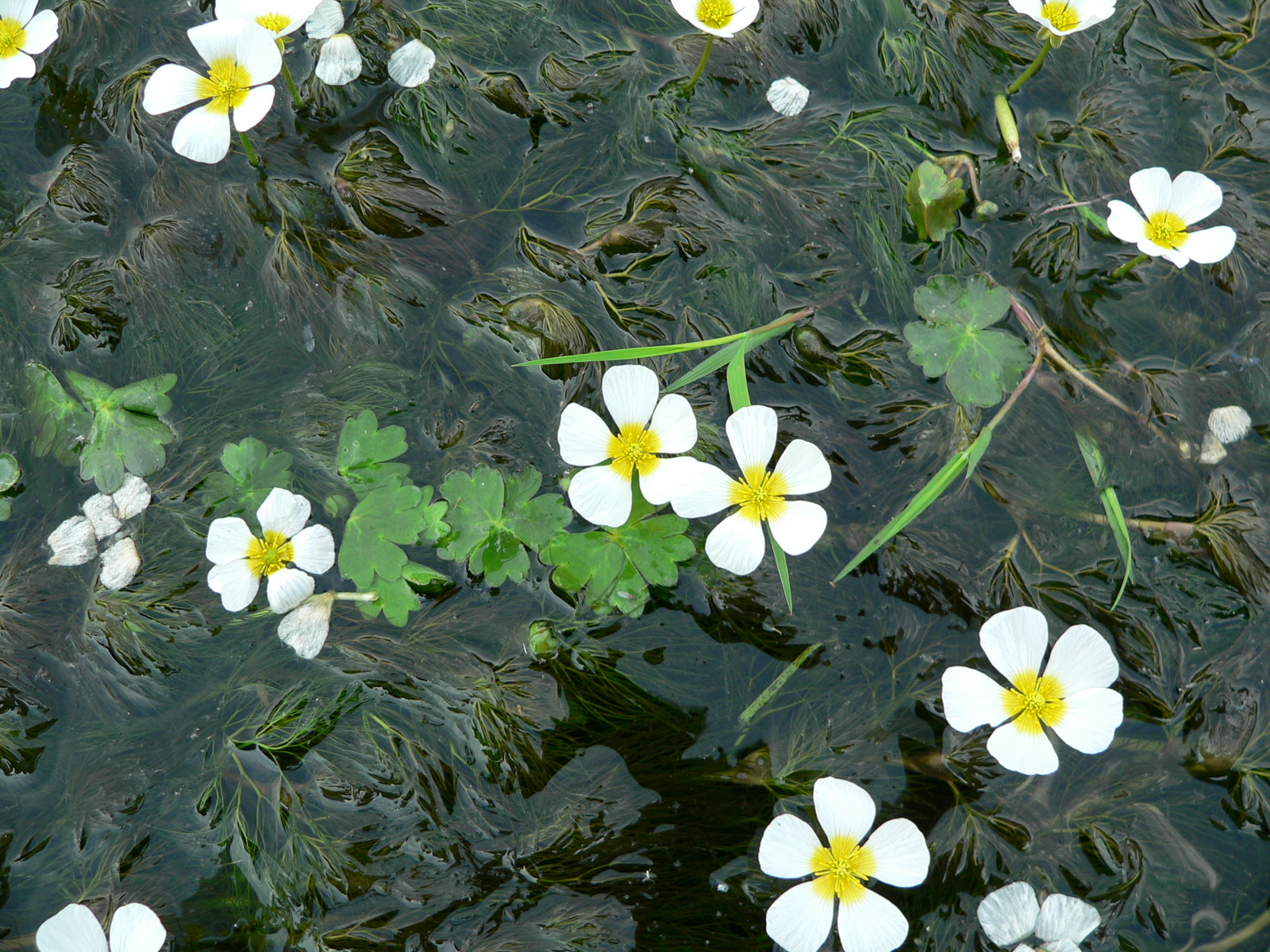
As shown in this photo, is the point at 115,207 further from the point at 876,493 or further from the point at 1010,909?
the point at 1010,909

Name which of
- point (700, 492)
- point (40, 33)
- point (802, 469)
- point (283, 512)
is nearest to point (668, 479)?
point (700, 492)

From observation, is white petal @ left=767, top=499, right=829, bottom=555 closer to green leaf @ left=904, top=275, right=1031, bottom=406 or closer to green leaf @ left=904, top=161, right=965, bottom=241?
green leaf @ left=904, top=275, right=1031, bottom=406

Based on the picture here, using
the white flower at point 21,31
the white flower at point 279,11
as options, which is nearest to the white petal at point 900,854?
the white flower at point 279,11

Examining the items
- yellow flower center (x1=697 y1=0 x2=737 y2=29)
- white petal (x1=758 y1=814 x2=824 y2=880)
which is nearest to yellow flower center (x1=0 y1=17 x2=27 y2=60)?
yellow flower center (x1=697 y1=0 x2=737 y2=29)

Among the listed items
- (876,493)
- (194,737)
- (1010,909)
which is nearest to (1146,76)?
(876,493)

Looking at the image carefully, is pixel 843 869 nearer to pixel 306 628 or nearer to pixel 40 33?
pixel 306 628

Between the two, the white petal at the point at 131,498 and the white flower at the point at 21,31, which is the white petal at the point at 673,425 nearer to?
the white petal at the point at 131,498
